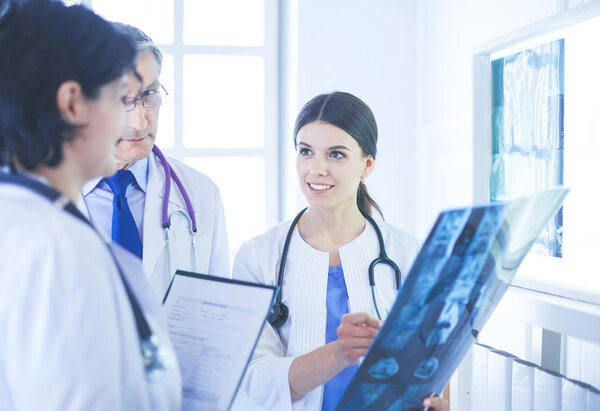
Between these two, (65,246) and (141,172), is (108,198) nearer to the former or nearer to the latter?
(141,172)

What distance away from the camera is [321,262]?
1.33m

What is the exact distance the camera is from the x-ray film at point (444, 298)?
0.69 metres

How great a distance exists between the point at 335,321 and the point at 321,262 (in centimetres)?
15

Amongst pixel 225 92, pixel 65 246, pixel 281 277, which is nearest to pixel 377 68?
pixel 225 92

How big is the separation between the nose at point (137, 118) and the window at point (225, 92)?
132 centimetres

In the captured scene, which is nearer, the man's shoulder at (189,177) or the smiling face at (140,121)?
the smiling face at (140,121)

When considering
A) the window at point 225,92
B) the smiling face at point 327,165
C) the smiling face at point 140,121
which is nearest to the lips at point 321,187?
the smiling face at point 327,165

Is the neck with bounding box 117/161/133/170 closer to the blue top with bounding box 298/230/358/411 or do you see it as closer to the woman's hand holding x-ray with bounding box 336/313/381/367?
the blue top with bounding box 298/230/358/411

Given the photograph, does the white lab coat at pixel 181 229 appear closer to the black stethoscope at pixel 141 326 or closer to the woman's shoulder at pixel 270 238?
the woman's shoulder at pixel 270 238

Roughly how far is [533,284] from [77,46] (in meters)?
1.03

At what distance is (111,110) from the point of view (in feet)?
2.24

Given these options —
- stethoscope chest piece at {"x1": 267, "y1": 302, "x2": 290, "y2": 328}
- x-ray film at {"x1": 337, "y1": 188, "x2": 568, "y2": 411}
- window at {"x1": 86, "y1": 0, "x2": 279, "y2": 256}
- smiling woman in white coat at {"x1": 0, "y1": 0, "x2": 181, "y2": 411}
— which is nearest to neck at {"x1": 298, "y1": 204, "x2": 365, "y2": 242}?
stethoscope chest piece at {"x1": 267, "y1": 302, "x2": 290, "y2": 328}

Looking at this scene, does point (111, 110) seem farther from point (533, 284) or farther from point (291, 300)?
point (533, 284)

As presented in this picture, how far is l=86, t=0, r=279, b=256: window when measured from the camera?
2.64m
